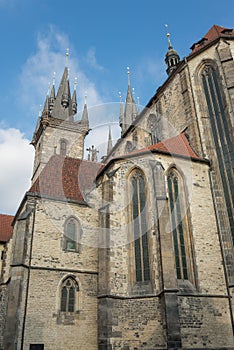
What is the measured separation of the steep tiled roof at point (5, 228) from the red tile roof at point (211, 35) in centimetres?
1633

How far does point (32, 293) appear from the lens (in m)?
12.6

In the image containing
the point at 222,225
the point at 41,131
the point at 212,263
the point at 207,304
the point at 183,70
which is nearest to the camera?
the point at 207,304

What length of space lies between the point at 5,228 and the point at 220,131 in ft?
48.1

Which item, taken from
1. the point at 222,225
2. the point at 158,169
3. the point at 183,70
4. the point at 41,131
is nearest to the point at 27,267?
the point at 158,169

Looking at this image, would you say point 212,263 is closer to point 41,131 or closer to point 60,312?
point 60,312

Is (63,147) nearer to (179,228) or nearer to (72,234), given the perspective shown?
(72,234)

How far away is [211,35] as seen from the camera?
20078 millimetres

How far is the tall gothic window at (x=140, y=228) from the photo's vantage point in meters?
12.5

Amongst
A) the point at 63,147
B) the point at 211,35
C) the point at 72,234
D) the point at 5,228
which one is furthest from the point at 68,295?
the point at 63,147

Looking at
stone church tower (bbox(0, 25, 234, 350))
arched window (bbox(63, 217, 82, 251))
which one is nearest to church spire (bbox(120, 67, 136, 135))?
stone church tower (bbox(0, 25, 234, 350))

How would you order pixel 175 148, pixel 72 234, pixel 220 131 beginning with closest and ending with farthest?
pixel 72 234 → pixel 175 148 → pixel 220 131

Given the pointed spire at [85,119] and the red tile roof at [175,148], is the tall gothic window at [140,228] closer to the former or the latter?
the red tile roof at [175,148]

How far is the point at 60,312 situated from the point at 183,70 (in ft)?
48.2

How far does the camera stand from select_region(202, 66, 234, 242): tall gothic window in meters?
14.5
